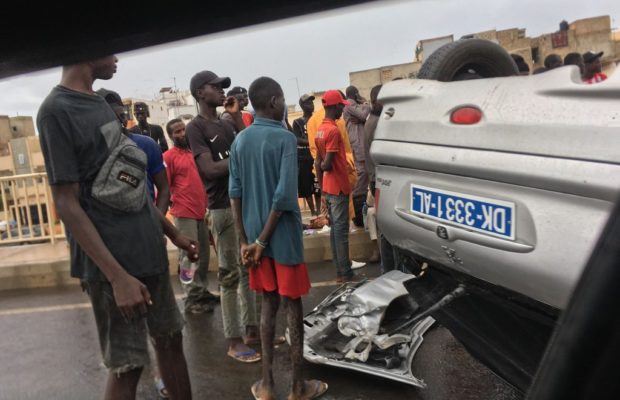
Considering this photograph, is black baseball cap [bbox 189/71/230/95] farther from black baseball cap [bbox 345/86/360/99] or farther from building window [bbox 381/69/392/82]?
building window [bbox 381/69/392/82]

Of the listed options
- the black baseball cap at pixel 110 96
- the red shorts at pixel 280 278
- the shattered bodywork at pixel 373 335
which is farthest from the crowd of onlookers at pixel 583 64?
the black baseball cap at pixel 110 96

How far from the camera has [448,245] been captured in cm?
214

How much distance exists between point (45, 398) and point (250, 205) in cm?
199

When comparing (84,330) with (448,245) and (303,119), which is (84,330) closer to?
(448,245)

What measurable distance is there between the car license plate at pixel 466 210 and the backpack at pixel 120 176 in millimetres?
1255

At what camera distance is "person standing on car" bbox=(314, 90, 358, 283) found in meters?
4.84

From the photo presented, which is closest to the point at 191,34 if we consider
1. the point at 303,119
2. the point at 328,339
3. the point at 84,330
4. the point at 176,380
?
the point at 176,380

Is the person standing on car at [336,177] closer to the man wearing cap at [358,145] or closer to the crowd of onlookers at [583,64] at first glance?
the man wearing cap at [358,145]

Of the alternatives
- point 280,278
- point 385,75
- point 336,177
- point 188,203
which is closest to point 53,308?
point 188,203

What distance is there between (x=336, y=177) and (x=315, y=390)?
2434mm

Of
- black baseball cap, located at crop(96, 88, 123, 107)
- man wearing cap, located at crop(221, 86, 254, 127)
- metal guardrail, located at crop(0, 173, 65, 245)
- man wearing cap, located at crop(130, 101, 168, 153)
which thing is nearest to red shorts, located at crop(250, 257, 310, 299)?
black baseball cap, located at crop(96, 88, 123, 107)

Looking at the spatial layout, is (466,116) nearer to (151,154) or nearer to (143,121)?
(151,154)

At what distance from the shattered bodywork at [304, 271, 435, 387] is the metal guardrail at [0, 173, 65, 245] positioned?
18.8ft

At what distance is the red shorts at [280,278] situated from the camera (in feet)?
9.09
